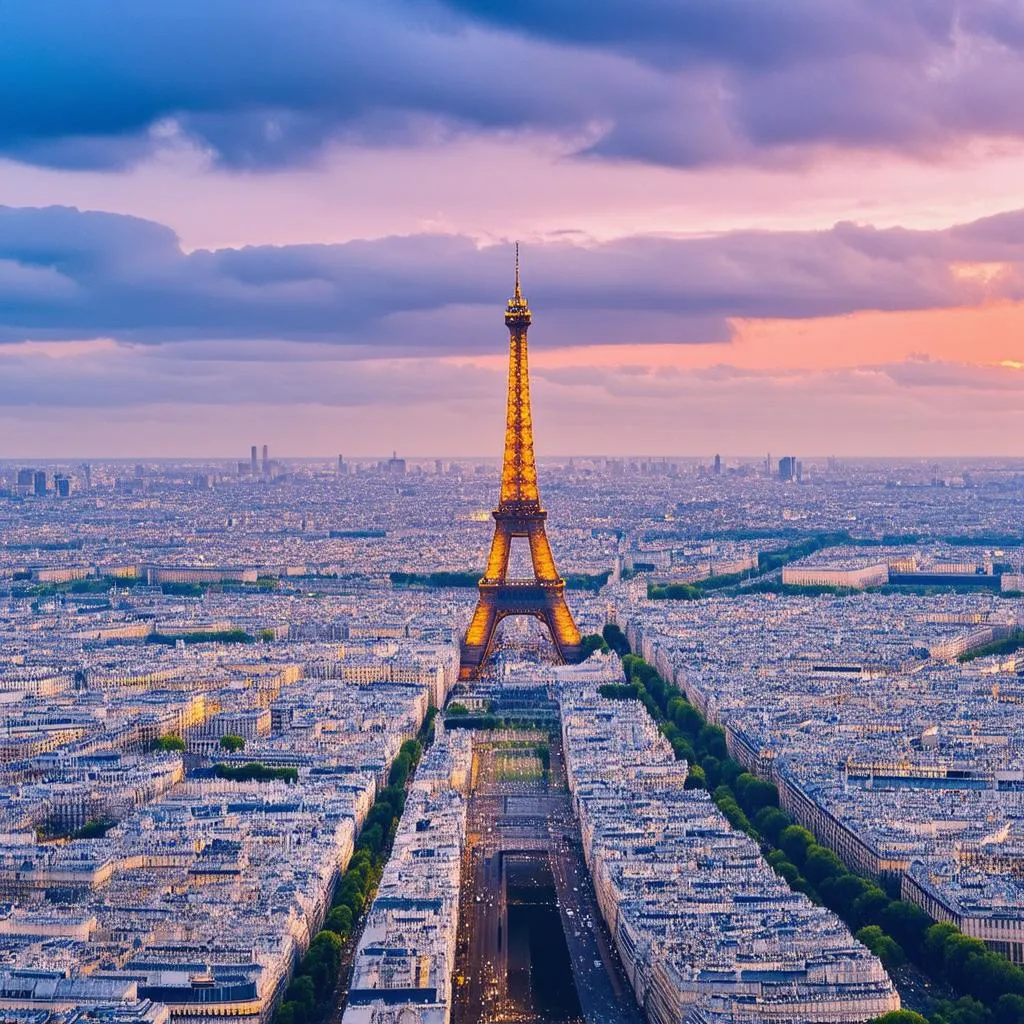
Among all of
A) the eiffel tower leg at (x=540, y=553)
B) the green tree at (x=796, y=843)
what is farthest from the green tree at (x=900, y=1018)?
the eiffel tower leg at (x=540, y=553)

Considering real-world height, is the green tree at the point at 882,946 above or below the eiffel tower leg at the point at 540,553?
below

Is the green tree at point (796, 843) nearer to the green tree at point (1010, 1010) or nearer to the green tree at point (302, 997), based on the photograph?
the green tree at point (1010, 1010)

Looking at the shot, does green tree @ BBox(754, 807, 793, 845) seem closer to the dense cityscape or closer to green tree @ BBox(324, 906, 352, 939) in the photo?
the dense cityscape

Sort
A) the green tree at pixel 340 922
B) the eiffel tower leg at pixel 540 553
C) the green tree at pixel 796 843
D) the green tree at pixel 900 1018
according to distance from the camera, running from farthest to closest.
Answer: the eiffel tower leg at pixel 540 553, the green tree at pixel 796 843, the green tree at pixel 340 922, the green tree at pixel 900 1018

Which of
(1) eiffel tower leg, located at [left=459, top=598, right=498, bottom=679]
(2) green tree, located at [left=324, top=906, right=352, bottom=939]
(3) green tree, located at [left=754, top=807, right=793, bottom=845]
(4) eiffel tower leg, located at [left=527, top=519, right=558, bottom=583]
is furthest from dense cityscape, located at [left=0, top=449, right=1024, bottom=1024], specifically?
(4) eiffel tower leg, located at [left=527, top=519, right=558, bottom=583]

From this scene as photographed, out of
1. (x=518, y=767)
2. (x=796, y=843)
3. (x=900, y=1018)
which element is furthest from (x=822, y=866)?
(x=518, y=767)

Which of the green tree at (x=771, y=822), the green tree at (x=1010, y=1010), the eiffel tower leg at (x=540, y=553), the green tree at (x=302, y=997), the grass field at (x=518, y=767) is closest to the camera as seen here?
the green tree at (x=1010, y=1010)

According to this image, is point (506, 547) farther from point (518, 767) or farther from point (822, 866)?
point (822, 866)
